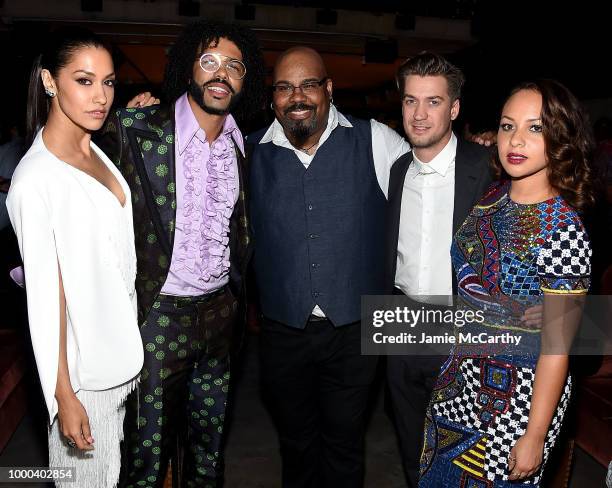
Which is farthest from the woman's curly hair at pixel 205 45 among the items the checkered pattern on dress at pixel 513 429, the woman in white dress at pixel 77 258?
the checkered pattern on dress at pixel 513 429

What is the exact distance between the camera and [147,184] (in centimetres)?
202

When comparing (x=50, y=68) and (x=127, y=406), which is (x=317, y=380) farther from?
(x=50, y=68)

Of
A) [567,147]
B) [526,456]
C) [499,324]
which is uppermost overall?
[567,147]

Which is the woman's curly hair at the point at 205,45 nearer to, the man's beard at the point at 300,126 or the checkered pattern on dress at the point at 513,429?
the man's beard at the point at 300,126

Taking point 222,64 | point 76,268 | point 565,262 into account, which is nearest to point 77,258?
point 76,268

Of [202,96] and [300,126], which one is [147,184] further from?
[300,126]

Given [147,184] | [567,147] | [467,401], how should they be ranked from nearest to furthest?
1. [567,147]
2. [467,401]
3. [147,184]

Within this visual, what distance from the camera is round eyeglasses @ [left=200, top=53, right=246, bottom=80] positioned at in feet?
7.14

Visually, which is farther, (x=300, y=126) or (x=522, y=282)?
(x=300, y=126)

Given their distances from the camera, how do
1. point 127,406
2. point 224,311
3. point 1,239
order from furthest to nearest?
point 1,239
point 224,311
point 127,406

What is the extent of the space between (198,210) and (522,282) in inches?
43.8

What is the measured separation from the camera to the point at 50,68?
1.73 m

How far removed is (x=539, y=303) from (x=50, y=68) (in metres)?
1.55

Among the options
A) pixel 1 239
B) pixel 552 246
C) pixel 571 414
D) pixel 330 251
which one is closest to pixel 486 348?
pixel 552 246
